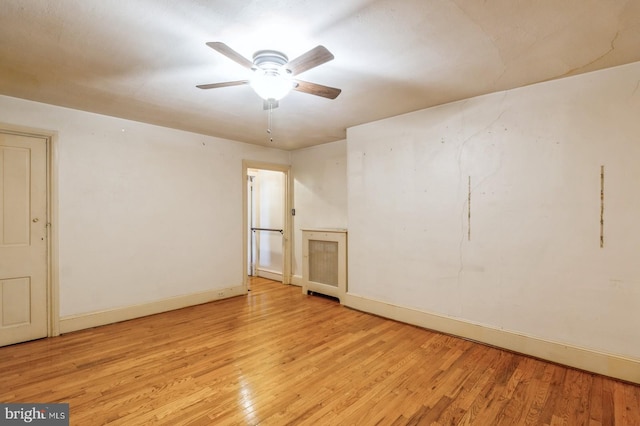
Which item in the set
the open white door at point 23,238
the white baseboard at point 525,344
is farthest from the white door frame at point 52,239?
the white baseboard at point 525,344

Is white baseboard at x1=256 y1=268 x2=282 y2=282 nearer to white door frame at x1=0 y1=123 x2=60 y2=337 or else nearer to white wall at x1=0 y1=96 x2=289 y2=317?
white wall at x1=0 y1=96 x2=289 y2=317

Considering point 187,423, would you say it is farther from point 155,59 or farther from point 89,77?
point 89,77

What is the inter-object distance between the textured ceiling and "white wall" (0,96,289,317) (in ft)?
1.62

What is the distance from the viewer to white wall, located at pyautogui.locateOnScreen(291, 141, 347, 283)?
4.75 metres

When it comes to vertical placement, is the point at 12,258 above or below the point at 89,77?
below

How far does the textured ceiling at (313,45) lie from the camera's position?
1658 mm

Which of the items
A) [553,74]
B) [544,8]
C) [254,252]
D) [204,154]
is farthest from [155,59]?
[254,252]

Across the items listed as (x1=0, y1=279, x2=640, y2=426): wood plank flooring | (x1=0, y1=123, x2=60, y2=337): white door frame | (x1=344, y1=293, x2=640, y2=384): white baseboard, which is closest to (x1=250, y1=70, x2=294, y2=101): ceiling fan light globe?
(x1=0, y1=279, x2=640, y2=426): wood plank flooring

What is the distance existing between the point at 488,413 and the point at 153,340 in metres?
3.03

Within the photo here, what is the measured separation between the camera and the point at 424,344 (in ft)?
9.59

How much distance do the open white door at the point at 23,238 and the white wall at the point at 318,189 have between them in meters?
3.38

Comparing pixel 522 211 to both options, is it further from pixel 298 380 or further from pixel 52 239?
Answer: pixel 52 239

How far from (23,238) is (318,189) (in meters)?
3.70

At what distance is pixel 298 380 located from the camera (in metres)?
2.29
